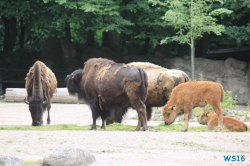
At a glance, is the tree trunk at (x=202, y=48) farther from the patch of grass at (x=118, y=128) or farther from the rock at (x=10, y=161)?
the rock at (x=10, y=161)

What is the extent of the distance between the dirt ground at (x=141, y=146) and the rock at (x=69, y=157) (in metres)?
0.63

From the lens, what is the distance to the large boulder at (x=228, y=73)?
3047cm

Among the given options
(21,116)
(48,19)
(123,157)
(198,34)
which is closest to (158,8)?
(198,34)

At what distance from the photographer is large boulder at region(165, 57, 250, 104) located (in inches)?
1200

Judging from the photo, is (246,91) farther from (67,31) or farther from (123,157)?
(123,157)

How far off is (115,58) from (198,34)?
6.68 m

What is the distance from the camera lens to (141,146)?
12.8 metres

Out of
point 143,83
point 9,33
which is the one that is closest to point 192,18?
point 143,83

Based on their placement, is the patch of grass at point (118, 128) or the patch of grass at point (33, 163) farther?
the patch of grass at point (118, 128)

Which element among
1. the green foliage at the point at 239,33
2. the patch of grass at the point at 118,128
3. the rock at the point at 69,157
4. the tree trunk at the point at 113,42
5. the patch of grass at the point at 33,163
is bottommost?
the patch of grass at the point at 118,128

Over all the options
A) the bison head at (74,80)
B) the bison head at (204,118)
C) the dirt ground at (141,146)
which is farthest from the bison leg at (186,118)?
the bison head at (74,80)

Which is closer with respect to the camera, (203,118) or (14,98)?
(203,118)

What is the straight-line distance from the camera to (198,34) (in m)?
26.5

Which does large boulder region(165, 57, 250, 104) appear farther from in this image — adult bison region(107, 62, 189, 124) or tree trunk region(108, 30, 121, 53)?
adult bison region(107, 62, 189, 124)
